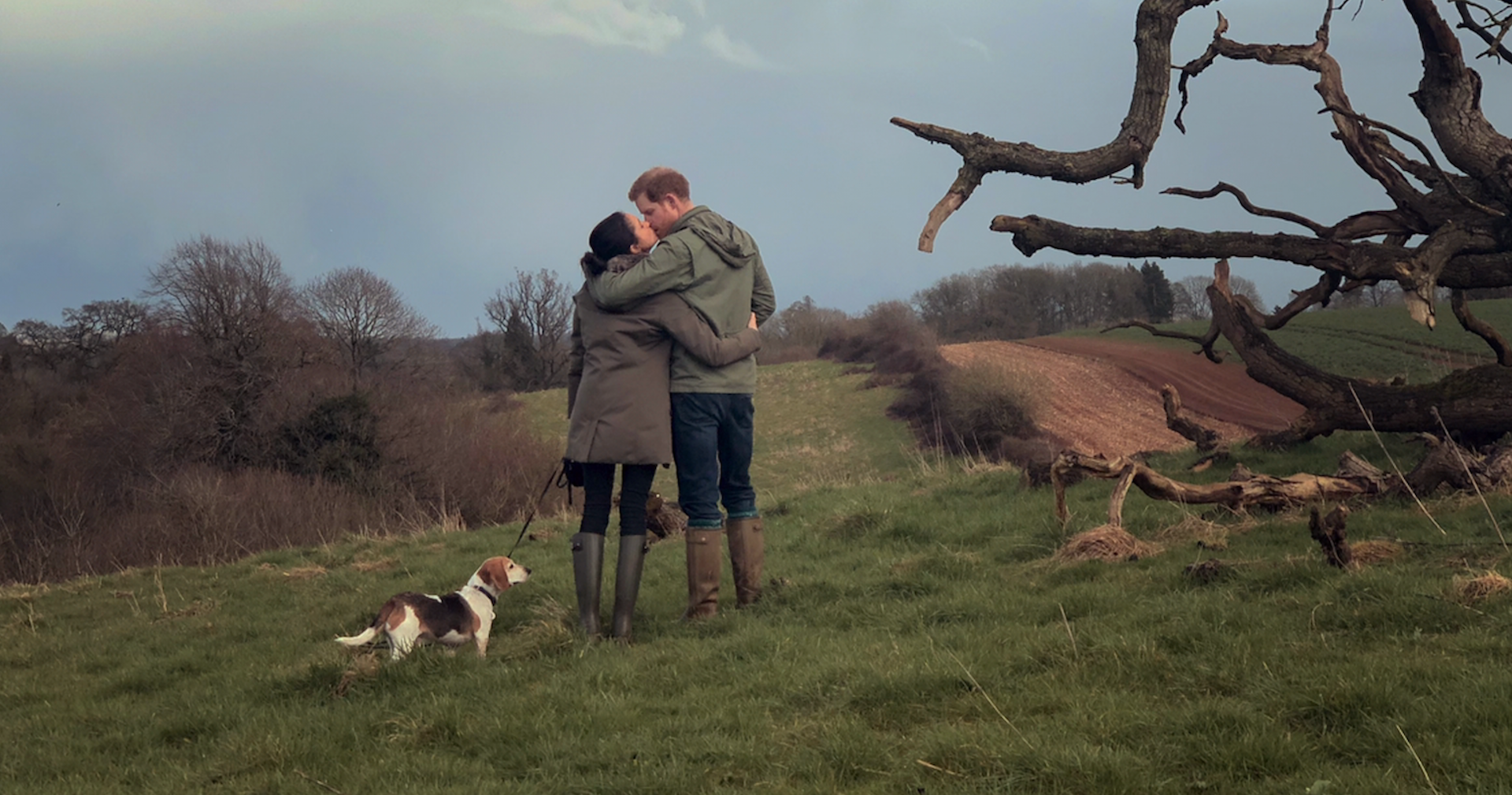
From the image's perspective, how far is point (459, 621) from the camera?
545 centimetres

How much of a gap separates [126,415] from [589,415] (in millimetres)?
35249

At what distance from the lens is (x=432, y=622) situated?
5352mm

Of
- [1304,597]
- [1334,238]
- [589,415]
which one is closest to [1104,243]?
[1334,238]

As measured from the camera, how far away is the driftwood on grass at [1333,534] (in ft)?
16.1

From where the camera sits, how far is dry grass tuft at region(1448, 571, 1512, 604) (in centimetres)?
415

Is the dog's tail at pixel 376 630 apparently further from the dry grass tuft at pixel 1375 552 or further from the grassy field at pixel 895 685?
the dry grass tuft at pixel 1375 552

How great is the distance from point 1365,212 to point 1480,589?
548 cm

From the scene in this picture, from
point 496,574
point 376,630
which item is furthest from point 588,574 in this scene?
point 376,630

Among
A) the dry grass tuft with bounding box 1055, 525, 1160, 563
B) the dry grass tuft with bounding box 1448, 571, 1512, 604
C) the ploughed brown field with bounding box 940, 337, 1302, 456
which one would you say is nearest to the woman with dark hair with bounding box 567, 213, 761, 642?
the dry grass tuft with bounding box 1055, 525, 1160, 563

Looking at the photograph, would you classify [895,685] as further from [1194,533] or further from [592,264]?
[1194,533]

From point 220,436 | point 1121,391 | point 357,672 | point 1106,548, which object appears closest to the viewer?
point 357,672

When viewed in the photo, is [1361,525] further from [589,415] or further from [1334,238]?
[589,415]

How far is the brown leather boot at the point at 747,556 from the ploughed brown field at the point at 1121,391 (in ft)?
84.1

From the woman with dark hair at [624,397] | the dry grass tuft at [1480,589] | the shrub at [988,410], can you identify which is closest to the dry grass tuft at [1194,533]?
the dry grass tuft at [1480,589]
